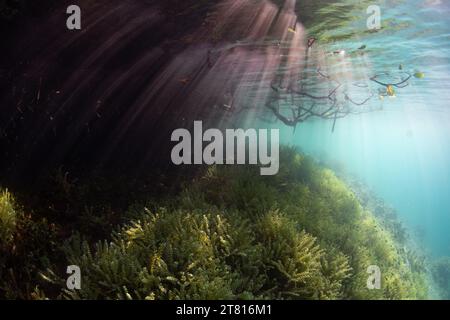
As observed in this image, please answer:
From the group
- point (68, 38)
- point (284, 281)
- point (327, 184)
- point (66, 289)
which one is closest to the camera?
point (66, 289)

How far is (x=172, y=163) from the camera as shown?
1189 cm

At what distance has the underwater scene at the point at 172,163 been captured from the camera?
19.0ft

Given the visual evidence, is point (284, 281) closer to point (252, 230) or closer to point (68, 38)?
point (252, 230)

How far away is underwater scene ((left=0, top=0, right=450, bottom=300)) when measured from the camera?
5777 mm

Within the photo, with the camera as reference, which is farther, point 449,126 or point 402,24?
point 449,126

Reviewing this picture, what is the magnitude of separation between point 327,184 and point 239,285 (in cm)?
997

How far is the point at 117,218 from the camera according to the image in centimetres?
784

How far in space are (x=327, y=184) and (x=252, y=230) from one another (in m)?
8.42

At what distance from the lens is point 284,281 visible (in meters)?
5.98
